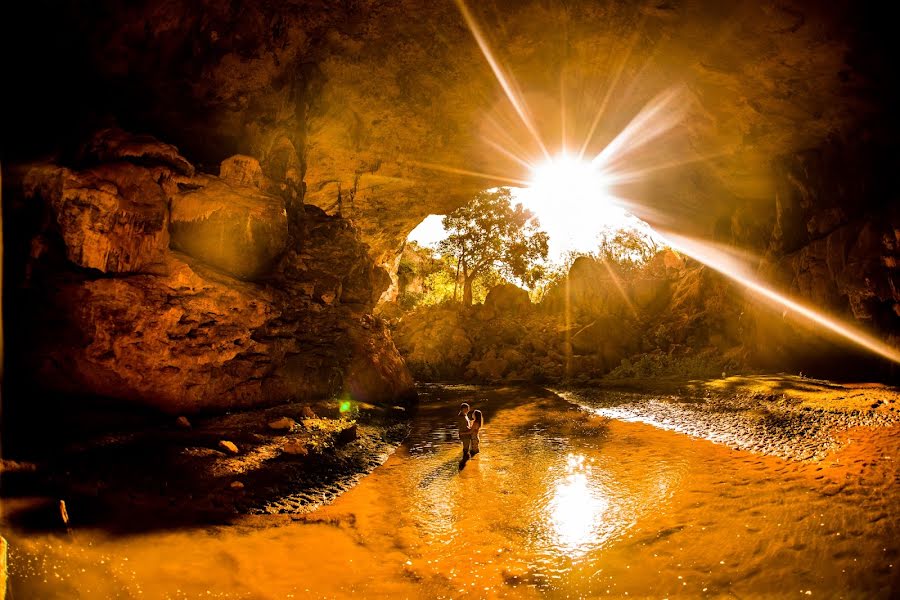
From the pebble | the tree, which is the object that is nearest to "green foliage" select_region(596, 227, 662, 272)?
the tree

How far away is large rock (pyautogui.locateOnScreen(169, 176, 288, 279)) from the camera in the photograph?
36.6 ft

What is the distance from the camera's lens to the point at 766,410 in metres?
11.3

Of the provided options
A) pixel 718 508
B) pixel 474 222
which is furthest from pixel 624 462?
pixel 474 222

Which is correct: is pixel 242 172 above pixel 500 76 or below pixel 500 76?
below

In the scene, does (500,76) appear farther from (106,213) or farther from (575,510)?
(575,510)

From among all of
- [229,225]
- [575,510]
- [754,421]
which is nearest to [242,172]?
[229,225]

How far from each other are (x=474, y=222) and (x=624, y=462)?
2744cm

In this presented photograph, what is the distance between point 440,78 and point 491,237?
19140mm

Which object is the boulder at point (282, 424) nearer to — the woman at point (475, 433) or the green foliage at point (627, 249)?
the woman at point (475, 433)

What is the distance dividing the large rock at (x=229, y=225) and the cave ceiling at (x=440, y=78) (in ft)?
9.49

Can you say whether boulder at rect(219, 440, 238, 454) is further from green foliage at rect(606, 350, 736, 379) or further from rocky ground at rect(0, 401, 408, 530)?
green foliage at rect(606, 350, 736, 379)

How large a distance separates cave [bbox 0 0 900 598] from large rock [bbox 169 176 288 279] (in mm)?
74

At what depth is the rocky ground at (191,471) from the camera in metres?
5.80

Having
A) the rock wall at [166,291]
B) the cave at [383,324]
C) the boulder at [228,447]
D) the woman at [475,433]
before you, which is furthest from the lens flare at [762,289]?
the boulder at [228,447]
